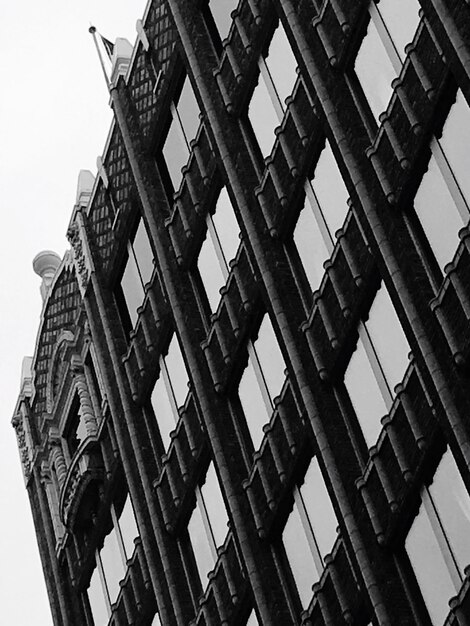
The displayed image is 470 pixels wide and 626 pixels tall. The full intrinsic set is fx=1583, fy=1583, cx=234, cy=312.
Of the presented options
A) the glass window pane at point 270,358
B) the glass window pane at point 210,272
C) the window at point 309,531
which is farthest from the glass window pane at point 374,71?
the window at point 309,531

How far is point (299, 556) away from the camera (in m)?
32.6

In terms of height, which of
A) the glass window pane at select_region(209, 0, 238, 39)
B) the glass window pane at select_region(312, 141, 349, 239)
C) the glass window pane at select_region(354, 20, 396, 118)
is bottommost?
the glass window pane at select_region(312, 141, 349, 239)

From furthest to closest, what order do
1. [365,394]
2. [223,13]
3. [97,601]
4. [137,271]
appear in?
[97,601]
[137,271]
[223,13]
[365,394]

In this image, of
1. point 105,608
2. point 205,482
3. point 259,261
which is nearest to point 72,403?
point 105,608

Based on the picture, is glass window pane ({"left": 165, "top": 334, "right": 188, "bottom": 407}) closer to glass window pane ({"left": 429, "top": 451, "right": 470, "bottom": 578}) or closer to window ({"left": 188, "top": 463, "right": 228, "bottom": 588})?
window ({"left": 188, "top": 463, "right": 228, "bottom": 588})

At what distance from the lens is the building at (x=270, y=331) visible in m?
28.7

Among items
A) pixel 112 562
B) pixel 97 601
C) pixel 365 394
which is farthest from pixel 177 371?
pixel 365 394

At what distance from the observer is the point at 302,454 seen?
107 feet

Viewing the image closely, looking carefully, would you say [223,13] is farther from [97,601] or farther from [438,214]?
[97,601]

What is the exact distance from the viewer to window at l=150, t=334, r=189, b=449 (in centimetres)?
3991

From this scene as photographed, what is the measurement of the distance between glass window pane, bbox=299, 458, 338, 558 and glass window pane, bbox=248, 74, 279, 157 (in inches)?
314

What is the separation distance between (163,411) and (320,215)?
9504mm

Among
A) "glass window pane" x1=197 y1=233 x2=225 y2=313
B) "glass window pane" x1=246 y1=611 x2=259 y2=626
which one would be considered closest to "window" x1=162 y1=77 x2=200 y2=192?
"glass window pane" x1=197 y1=233 x2=225 y2=313

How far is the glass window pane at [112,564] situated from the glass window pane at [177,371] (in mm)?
5379
